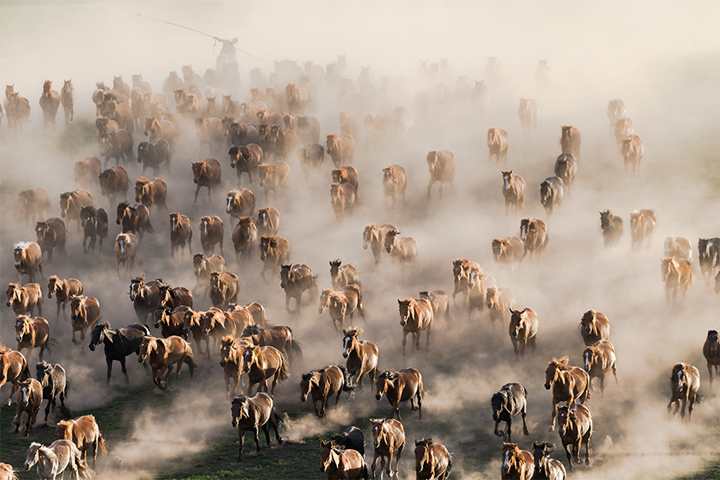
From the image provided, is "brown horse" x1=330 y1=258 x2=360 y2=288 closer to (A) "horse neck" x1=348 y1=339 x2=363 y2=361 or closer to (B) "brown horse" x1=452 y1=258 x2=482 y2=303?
(B) "brown horse" x1=452 y1=258 x2=482 y2=303

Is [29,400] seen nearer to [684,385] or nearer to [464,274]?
[464,274]

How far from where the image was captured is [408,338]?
33781 mm

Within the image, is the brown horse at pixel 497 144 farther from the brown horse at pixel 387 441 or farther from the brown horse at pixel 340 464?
the brown horse at pixel 340 464

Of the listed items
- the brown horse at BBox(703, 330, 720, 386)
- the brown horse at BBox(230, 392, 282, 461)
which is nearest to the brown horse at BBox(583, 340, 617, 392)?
the brown horse at BBox(703, 330, 720, 386)

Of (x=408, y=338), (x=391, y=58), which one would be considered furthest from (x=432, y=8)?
(x=408, y=338)

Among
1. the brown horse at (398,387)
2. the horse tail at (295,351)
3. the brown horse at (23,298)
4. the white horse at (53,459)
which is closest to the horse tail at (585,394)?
the brown horse at (398,387)

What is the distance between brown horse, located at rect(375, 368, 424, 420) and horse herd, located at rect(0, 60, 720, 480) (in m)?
0.06

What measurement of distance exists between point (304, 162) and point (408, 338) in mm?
16848

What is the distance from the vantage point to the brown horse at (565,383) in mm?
26547

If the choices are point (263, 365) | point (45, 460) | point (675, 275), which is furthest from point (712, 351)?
point (45, 460)

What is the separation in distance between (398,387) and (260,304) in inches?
370

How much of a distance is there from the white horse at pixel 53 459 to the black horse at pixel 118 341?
24.7ft

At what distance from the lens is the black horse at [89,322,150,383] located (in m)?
30.7

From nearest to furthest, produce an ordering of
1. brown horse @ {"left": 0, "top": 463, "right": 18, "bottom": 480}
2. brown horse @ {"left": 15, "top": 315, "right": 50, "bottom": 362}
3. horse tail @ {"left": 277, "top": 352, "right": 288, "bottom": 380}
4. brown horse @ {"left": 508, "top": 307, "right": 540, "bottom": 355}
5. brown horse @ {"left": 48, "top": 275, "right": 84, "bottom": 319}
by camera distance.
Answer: brown horse @ {"left": 0, "top": 463, "right": 18, "bottom": 480} < horse tail @ {"left": 277, "top": 352, "right": 288, "bottom": 380} < brown horse @ {"left": 508, "top": 307, "right": 540, "bottom": 355} < brown horse @ {"left": 15, "top": 315, "right": 50, "bottom": 362} < brown horse @ {"left": 48, "top": 275, "right": 84, "bottom": 319}
